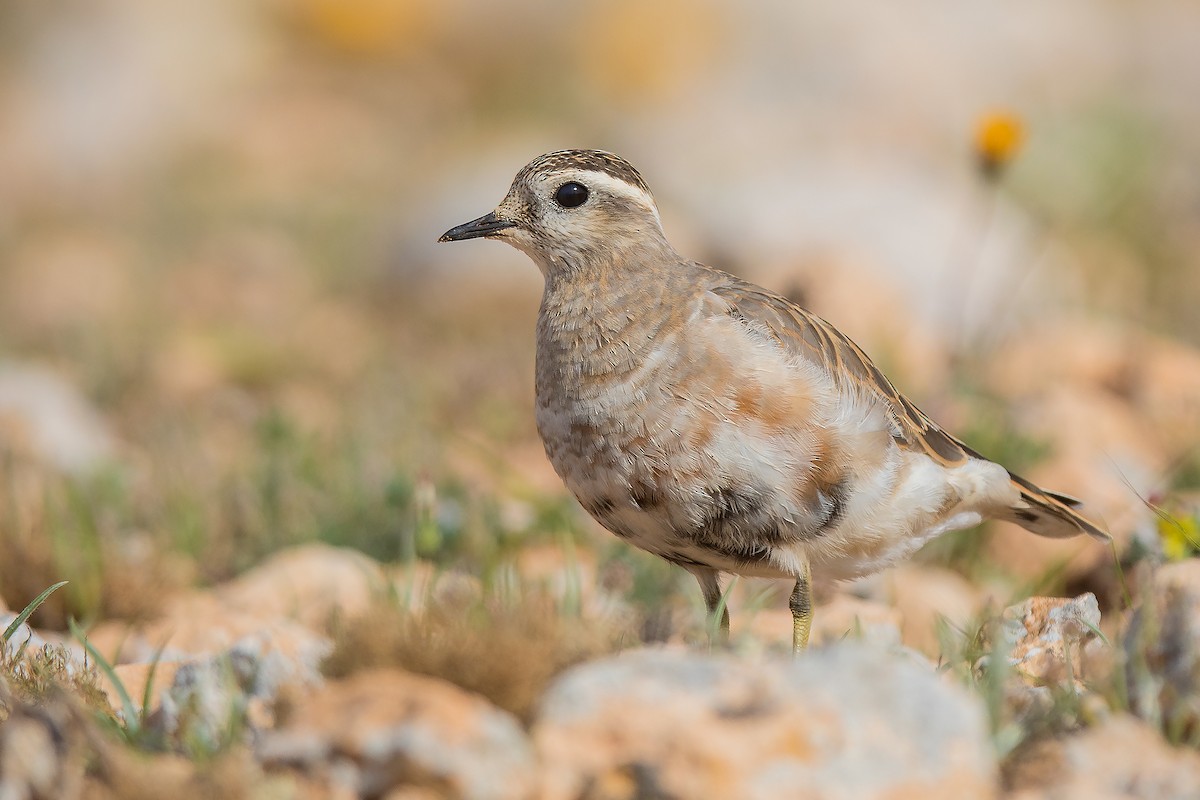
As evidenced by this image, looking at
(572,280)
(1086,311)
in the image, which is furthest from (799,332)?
(1086,311)

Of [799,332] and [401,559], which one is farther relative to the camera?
[401,559]

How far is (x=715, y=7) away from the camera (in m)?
25.2

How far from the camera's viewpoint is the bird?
4902 mm

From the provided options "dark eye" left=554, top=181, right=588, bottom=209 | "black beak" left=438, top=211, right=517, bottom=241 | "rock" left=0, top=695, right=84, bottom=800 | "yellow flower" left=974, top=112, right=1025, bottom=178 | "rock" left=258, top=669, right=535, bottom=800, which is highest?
"yellow flower" left=974, top=112, right=1025, bottom=178

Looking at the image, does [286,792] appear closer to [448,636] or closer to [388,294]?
[448,636]

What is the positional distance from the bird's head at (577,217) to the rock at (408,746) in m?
2.72

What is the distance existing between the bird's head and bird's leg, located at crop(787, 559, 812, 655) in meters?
1.45

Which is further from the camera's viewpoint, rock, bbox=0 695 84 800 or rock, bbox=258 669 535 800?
rock, bbox=0 695 84 800

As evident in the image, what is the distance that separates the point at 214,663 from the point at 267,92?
21326mm

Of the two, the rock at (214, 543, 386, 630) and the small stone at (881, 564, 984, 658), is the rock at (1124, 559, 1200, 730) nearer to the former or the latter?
the small stone at (881, 564, 984, 658)

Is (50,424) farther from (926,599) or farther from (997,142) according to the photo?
(997,142)

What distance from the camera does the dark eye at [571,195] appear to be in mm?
5781

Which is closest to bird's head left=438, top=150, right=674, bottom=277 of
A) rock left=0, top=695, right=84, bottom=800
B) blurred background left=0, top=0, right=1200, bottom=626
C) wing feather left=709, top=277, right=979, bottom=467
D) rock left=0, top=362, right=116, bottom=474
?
wing feather left=709, top=277, right=979, bottom=467

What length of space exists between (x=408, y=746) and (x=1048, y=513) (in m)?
3.57
